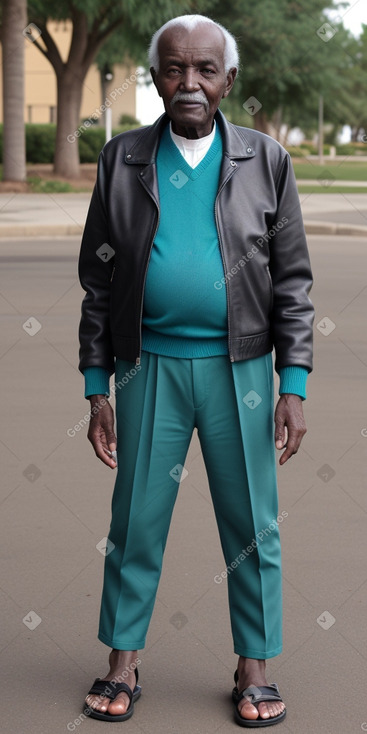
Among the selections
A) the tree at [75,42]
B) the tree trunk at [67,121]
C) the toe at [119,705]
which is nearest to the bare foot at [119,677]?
the toe at [119,705]

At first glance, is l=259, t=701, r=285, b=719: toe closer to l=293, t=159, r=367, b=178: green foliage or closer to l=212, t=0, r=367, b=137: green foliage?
l=212, t=0, r=367, b=137: green foliage

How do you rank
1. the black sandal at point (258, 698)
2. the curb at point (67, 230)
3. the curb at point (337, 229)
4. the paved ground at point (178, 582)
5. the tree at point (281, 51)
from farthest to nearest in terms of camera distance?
the tree at point (281, 51) → the curb at point (337, 229) → the curb at point (67, 230) → the paved ground at point (178, 582) → the black sandal at point (258, 698)

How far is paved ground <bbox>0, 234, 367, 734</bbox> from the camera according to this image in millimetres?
3641

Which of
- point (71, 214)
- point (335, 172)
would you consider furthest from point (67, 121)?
point (335, 172)

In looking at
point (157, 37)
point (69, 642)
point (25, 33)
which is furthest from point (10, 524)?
point (25, 33)

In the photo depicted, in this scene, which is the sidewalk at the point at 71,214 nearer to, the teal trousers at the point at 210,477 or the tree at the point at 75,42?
the tree at the point at 75,42

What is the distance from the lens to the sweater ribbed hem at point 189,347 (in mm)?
3379

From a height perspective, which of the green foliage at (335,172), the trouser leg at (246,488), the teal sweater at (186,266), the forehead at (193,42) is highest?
the forehead at (193,42)

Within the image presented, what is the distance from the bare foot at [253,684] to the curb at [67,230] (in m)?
16.1

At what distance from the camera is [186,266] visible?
3.31 metres

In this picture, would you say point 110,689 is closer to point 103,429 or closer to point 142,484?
point 142,484

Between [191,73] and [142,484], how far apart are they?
1.12 meters

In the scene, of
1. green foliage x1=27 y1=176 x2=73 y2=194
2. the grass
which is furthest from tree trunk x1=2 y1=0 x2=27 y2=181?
the grass

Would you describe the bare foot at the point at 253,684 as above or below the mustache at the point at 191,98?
below
